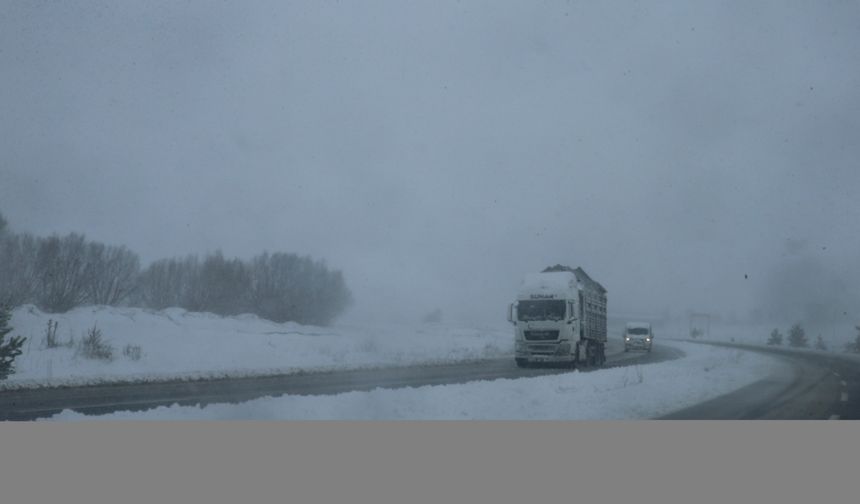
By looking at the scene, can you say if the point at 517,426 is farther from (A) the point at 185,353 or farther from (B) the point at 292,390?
(A) the point at 185,353

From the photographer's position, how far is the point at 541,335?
102 feet

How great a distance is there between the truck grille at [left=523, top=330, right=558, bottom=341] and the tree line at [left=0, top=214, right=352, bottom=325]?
8259 millimetres

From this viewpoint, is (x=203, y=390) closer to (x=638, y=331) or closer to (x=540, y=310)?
(x=540, y=310)

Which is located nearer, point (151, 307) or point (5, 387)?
point (5, 387)

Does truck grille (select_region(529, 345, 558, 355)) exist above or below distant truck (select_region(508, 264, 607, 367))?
below

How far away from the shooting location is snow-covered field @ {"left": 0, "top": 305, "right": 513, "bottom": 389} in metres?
27.6

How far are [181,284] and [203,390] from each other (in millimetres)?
14899

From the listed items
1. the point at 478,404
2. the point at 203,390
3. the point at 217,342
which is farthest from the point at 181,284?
the point at 478,404

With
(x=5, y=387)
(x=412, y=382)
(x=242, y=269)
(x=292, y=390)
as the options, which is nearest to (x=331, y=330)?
(x=242, y=269)

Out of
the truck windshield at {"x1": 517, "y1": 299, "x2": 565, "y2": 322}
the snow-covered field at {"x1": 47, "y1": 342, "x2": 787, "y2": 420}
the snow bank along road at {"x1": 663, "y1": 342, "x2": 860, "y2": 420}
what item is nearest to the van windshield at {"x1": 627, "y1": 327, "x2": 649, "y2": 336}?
the truck windshield at {"x1": 517, "y1": 299, "x2": 565, "y2": 322}

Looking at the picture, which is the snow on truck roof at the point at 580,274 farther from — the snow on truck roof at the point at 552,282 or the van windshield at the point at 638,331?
the van windshield at the point at 638,331

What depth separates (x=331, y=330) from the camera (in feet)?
109

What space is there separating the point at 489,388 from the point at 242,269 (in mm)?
17507

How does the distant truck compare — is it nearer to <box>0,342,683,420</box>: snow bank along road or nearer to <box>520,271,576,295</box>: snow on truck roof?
<box>520,271,576,295</box>: snow on truck roof
